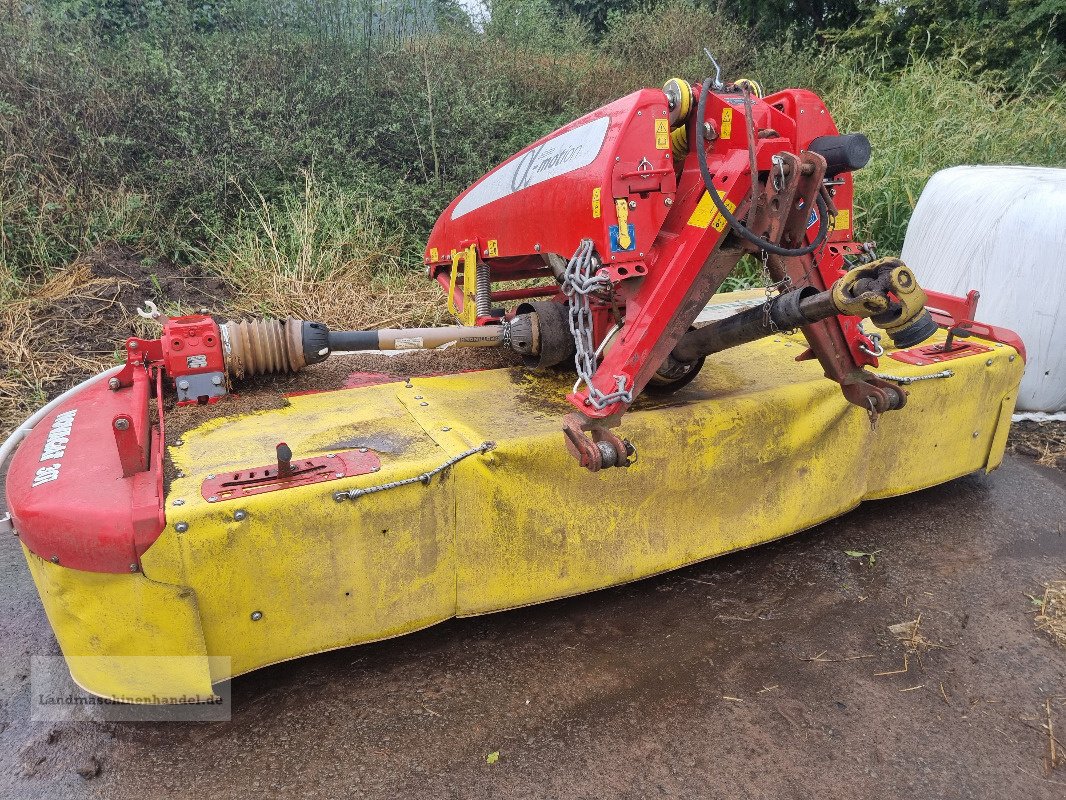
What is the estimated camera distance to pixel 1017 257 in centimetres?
403

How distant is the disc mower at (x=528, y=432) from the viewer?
2.00m

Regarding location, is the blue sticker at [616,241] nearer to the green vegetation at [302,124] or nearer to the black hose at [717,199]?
the black hose at [717,199]

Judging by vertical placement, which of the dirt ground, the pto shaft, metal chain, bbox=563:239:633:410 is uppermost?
metal chain, bbox=563:239:633:410

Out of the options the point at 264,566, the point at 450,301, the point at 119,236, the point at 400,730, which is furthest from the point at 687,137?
the point at 119,236

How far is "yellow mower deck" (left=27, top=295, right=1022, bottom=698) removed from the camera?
201 centimetres

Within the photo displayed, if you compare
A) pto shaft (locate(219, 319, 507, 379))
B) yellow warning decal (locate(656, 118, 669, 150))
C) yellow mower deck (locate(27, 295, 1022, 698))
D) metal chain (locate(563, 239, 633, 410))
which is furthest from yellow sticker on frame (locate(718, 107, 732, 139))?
pto shaft (locate(219, 319, 507, 379))

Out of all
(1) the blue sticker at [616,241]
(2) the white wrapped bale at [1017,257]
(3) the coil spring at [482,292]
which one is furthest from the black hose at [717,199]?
(2) the white wrapped bale at [1017,257]

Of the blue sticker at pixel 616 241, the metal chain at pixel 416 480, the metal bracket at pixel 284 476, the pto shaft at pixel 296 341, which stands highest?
the blue sticker at pixel 616 241

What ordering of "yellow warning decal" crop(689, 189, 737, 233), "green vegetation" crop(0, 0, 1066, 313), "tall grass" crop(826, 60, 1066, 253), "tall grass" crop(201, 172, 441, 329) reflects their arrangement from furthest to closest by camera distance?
"tall grass" crop(826, 60, 1066, 253) → "green vegetation" crop(0, 0, 1066, 313) → "tall grass" crop(201, 172, 441, 329) → "yellow warning decal" crop(689, 189, 737, 233)

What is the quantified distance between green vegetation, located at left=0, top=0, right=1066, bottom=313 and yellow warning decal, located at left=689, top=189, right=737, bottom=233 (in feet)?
11.4

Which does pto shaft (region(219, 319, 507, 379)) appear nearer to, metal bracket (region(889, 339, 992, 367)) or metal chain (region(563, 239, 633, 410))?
metal chain (region(563, 239, 633, 410))

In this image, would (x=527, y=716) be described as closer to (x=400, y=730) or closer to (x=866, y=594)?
(x=400, y=730)

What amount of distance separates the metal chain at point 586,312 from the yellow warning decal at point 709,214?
301mm

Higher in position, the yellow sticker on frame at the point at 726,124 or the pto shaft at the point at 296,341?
the yellow sticker on frame at the point at 726,124
